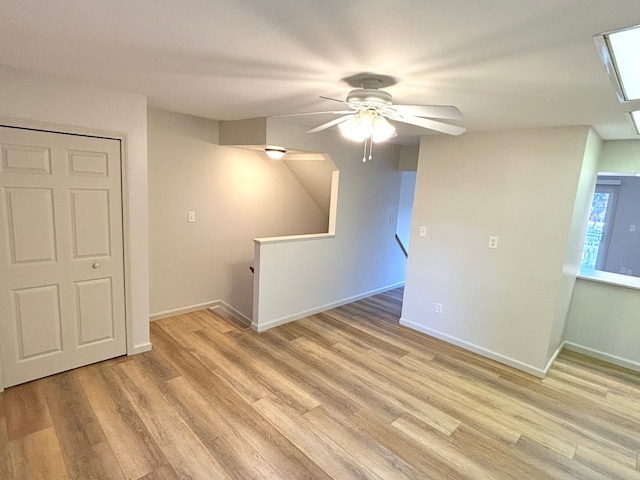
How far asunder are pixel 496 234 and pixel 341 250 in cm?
187

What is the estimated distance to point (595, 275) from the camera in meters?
3.62

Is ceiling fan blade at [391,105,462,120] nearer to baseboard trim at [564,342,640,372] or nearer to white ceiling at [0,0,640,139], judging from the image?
white ceiling at [0,0,640,139]

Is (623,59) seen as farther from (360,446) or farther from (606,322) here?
(606,322)

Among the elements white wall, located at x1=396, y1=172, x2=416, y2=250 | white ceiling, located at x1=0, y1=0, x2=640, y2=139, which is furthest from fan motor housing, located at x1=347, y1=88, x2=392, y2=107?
white wall, located at x1=396, y1=172, x2=416, y2=250

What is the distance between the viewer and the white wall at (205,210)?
357 cm

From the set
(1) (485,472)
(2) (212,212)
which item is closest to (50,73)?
(2) (212,212)

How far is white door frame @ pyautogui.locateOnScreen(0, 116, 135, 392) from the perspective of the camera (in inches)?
88.8

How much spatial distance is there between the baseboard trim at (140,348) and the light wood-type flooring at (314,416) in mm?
61

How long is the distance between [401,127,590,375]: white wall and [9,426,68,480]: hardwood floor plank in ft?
11.0

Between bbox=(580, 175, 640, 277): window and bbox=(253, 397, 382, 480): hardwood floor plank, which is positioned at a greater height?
bbox=(580, 175, 640, 277): window

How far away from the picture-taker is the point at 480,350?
342cm

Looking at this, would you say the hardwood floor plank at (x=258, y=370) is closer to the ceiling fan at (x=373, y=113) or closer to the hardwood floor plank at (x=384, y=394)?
the hardwood floor plank at (x=384, y=394)

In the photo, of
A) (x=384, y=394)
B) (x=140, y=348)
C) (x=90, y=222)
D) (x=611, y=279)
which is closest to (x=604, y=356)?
(x=611, y=279)

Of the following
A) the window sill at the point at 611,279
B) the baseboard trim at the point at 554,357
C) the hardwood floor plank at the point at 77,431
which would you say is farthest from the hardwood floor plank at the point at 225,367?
the window sill at the point at 611,279
